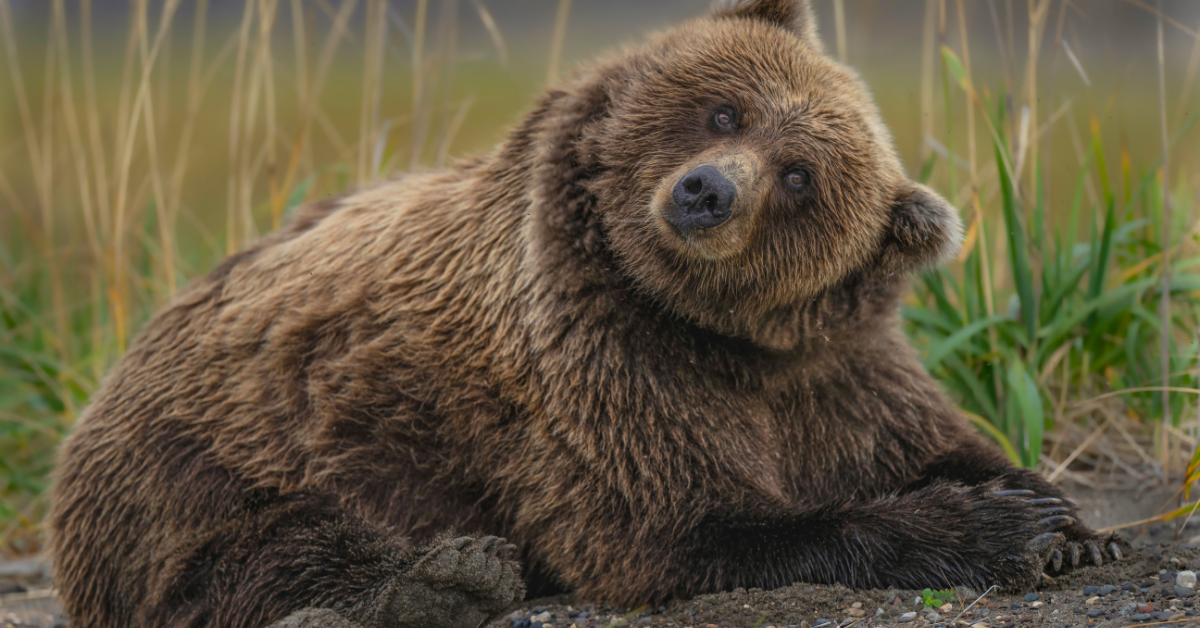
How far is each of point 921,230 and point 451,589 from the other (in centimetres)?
198

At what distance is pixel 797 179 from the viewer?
364 centimetres

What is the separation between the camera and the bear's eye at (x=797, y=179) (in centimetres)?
363

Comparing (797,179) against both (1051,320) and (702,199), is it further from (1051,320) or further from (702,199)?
(1051,320)

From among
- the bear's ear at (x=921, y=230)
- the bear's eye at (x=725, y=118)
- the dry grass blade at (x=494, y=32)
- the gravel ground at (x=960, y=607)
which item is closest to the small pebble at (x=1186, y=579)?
the gravel ground at (x=960, y=607)

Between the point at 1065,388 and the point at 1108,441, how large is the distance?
0.32 metres

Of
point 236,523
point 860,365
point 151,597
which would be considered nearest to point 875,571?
point 860,365

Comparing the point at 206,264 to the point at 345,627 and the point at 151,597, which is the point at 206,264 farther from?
the point at 345,627

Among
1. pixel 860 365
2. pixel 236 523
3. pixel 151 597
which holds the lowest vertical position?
pixel 151 597

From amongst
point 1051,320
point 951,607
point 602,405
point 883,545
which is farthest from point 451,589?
point 1051,320

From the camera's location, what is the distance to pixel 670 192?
3.47m

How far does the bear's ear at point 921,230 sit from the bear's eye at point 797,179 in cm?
35

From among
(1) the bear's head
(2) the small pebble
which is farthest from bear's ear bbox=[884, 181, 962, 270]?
(2) the small pebble

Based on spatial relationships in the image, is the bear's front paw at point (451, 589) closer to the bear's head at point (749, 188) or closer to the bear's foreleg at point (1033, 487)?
the bear's head at point (749, 188)

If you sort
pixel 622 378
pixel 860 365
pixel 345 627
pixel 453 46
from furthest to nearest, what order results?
1. pixel 453 46
2. pixel 860 365
3. pixel 622 378
4. pixel 345 627
